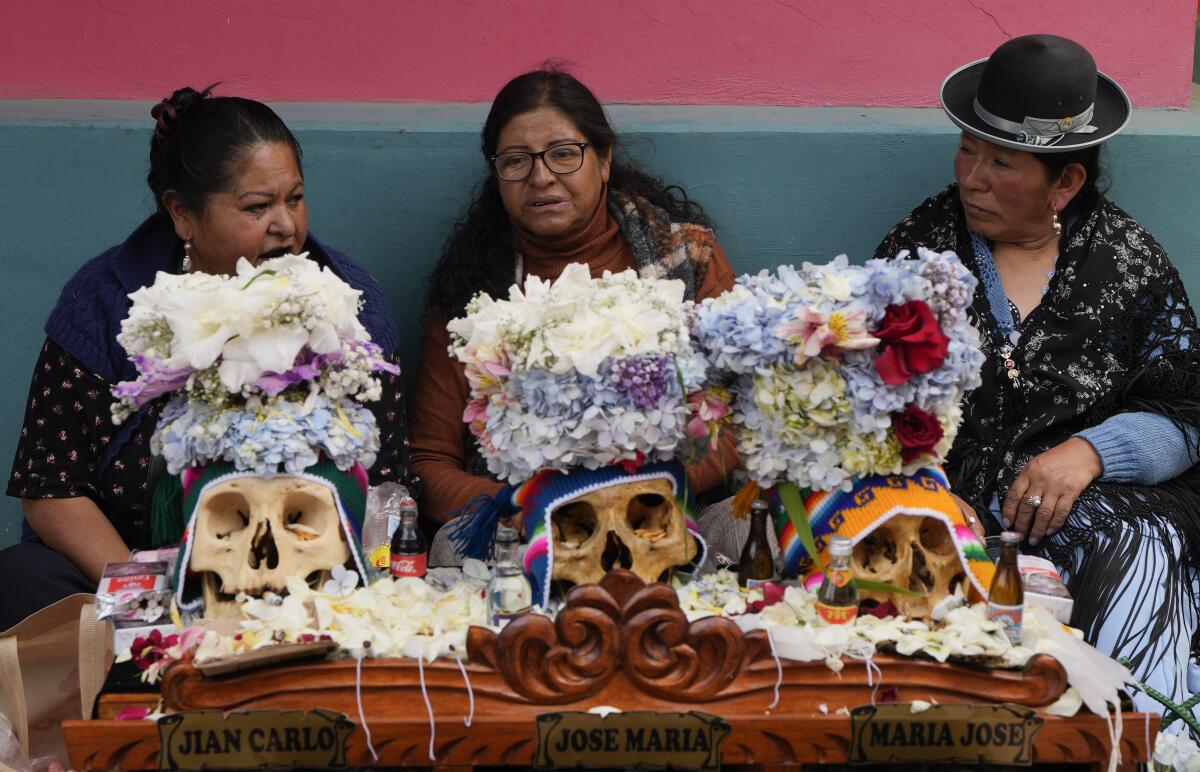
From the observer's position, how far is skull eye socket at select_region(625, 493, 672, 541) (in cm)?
263

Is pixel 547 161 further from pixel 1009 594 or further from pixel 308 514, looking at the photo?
pixel 1009 594

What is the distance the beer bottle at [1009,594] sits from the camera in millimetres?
2455

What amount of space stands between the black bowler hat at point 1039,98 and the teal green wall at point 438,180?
499 mm

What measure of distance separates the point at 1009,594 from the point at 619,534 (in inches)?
27.7

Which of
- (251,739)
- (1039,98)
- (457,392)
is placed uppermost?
(1039,98)

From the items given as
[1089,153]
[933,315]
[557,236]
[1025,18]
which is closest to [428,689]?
[933,315]

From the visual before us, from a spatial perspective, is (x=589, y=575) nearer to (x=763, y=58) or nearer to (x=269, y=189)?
(x=269, y=189)

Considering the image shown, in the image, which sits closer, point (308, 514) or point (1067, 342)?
point (308, 514)

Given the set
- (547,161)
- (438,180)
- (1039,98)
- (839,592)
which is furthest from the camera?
(438,180)

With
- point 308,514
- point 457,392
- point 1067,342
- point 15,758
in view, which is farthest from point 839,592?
point 15,758

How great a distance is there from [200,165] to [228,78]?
2.94ft

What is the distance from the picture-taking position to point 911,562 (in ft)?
8.50

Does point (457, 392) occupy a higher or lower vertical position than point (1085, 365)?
lower

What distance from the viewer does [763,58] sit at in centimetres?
421
